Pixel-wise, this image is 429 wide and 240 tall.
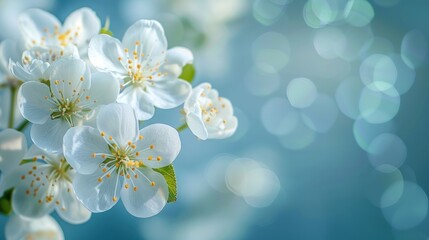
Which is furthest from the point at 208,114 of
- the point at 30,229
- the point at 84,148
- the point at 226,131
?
the point at 30,229

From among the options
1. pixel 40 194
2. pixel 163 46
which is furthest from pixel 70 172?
pixel 163 46

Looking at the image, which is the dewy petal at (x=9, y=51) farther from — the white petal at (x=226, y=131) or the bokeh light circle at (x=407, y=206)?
the bokeh light circle at (x=407, y=206)

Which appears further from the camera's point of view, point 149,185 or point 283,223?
point 283,223

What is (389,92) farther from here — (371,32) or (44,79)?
(44,79)

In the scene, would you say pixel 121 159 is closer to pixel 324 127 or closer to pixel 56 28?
pixel 56 28

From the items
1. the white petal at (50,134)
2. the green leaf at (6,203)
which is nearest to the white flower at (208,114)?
the white petal at (50,134)

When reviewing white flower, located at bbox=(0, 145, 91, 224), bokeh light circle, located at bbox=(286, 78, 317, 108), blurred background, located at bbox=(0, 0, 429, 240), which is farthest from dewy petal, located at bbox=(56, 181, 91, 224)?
bokeh light circle, located at bbox=(286, 78, 317, 108)
